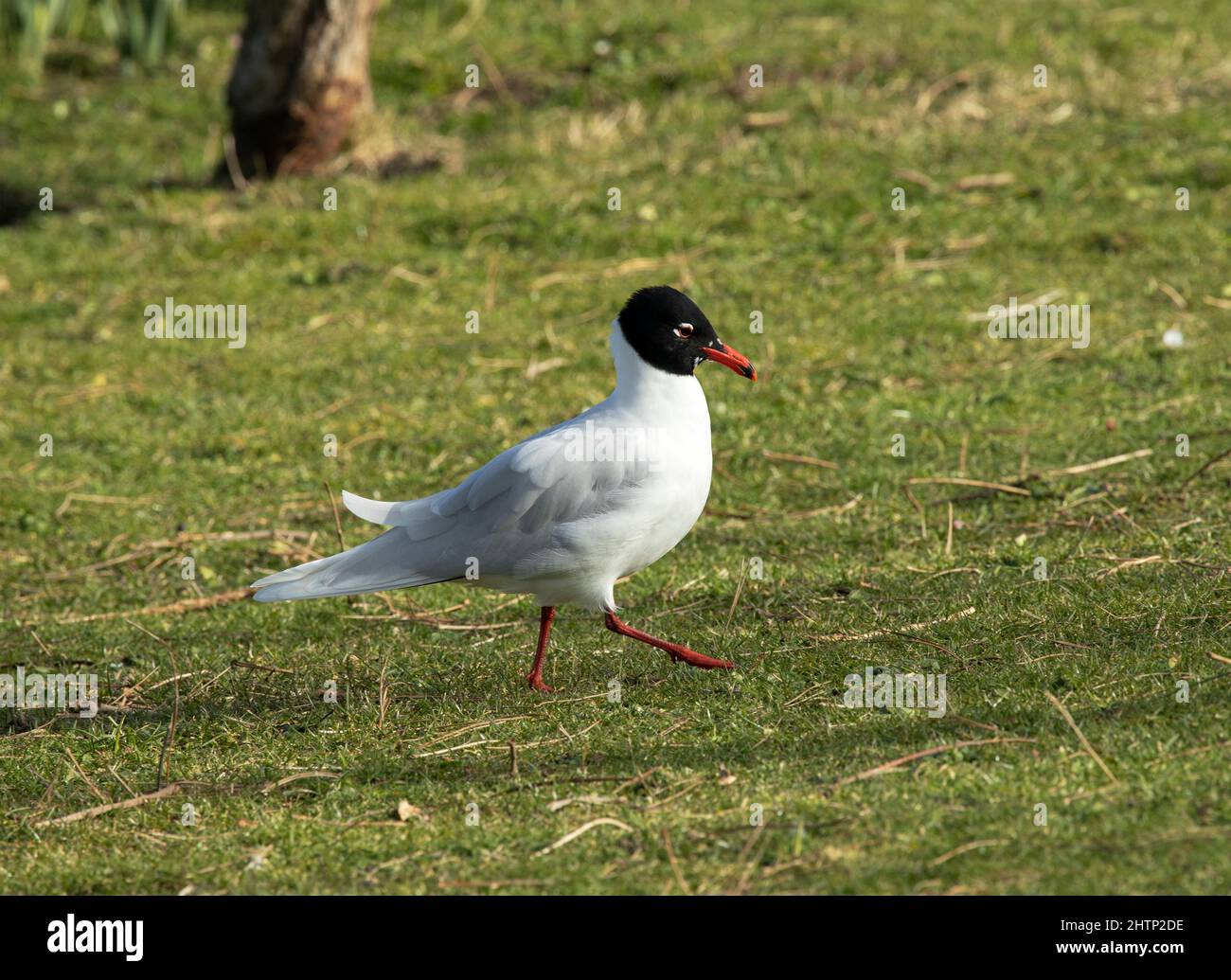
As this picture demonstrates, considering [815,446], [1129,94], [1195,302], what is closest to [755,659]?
[815,446]

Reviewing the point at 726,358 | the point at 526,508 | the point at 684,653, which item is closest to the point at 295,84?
the point at 726,358

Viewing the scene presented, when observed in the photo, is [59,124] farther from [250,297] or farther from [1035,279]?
[1035,279]

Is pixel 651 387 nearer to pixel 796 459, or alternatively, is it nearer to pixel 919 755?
pixel 919 755

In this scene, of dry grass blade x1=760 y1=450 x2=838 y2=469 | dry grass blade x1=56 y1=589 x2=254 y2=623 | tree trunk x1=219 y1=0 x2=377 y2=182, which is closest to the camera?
dry grass blade x1=56 y1=589 x2=254 y2=623

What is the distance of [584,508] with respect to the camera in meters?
5.65

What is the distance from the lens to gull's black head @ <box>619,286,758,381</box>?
5883 mm

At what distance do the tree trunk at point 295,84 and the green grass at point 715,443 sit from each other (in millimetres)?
595

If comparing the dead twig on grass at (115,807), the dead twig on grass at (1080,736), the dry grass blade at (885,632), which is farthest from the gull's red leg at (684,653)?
the dead twig on grass at (115,807)

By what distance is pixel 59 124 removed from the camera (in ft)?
50.4

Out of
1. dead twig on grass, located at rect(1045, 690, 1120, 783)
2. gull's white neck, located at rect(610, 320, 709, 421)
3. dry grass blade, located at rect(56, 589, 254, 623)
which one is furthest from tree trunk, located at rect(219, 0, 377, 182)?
dead twig on grass, located at rect(1045, 690, 1120, 783)

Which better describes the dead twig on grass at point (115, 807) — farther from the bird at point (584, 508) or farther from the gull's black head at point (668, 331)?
the gull's black head at point (668, 331)

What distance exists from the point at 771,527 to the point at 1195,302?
3949mm

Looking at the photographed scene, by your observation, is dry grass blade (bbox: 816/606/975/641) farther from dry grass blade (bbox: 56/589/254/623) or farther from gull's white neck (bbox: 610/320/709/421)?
dry grass blade (bbox: 56/589/254/623)

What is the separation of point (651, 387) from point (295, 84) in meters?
8.22
